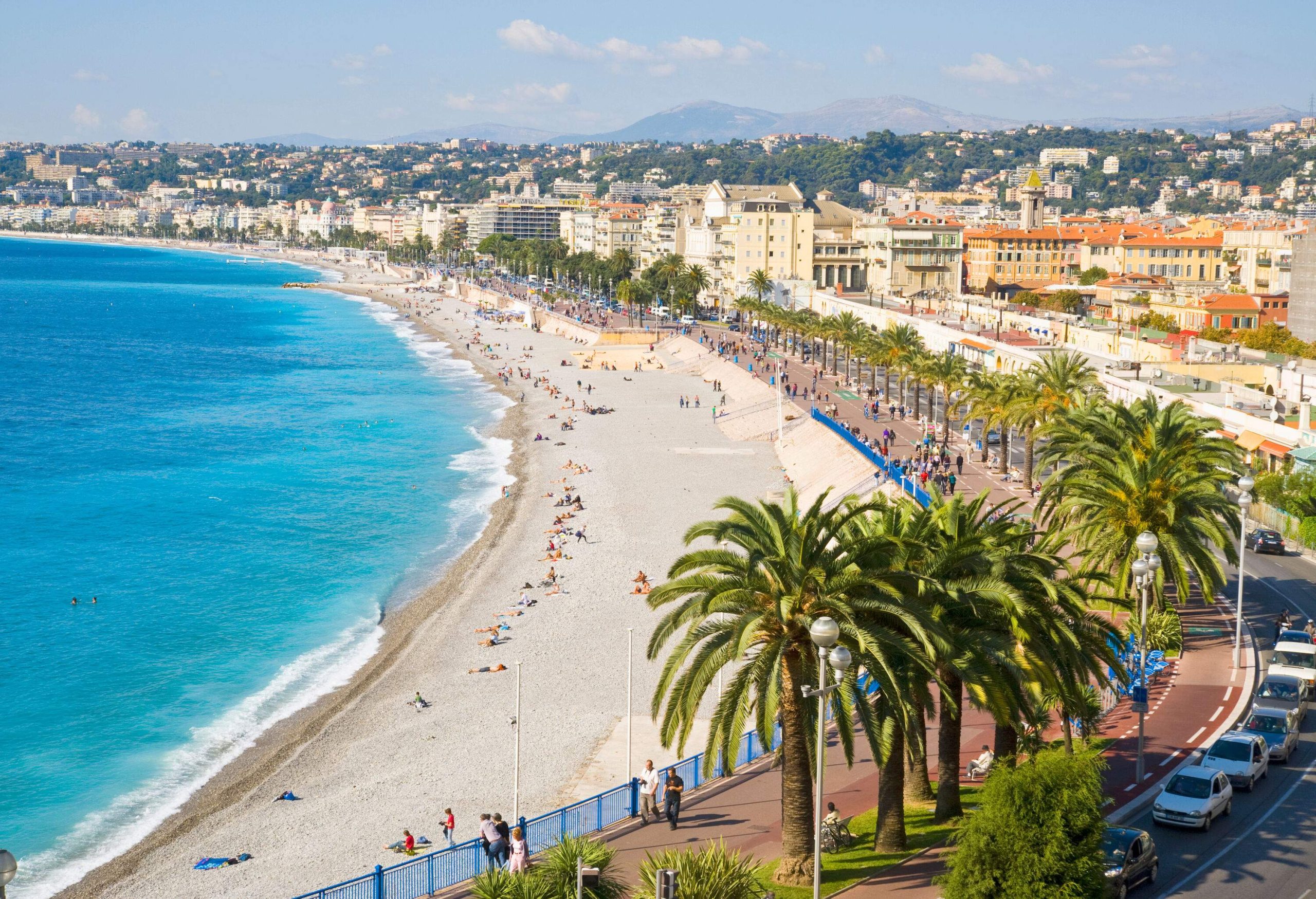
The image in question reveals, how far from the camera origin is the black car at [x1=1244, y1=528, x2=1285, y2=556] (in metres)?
37.9

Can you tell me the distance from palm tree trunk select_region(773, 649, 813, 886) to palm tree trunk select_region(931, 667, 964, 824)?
2.49 m

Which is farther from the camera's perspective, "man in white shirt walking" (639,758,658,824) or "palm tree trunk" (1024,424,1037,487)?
"palm tree trunk" (1024,424,1037,487)

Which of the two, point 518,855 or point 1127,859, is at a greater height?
point 1127,859

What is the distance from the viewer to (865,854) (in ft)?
61.1

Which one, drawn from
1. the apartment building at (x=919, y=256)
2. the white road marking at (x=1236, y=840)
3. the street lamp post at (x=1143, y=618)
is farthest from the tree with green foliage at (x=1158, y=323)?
the white road marking at (x=1236, y=840)

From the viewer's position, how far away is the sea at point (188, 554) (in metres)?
29.9

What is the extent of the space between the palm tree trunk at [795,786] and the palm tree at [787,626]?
15 mm

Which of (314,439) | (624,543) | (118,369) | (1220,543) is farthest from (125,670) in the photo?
(118,369)

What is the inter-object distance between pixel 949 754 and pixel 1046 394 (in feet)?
87.9

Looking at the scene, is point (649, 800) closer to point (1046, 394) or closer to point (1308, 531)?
point (1308, 531)

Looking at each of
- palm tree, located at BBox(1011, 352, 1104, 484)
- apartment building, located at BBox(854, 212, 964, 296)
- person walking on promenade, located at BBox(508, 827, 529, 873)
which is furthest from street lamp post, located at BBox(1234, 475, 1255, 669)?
apartment building, located at BBox(854, 212, 964, 296)

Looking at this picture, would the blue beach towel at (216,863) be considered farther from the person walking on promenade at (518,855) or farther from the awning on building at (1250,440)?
the awning on building at (1250,440)

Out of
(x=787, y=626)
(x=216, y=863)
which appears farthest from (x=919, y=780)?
(x=216, y=863)

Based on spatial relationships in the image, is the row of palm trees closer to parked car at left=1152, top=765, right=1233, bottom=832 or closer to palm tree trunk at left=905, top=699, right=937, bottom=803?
palm tree trunk at left=905, top=699, right=937, bottom=803
